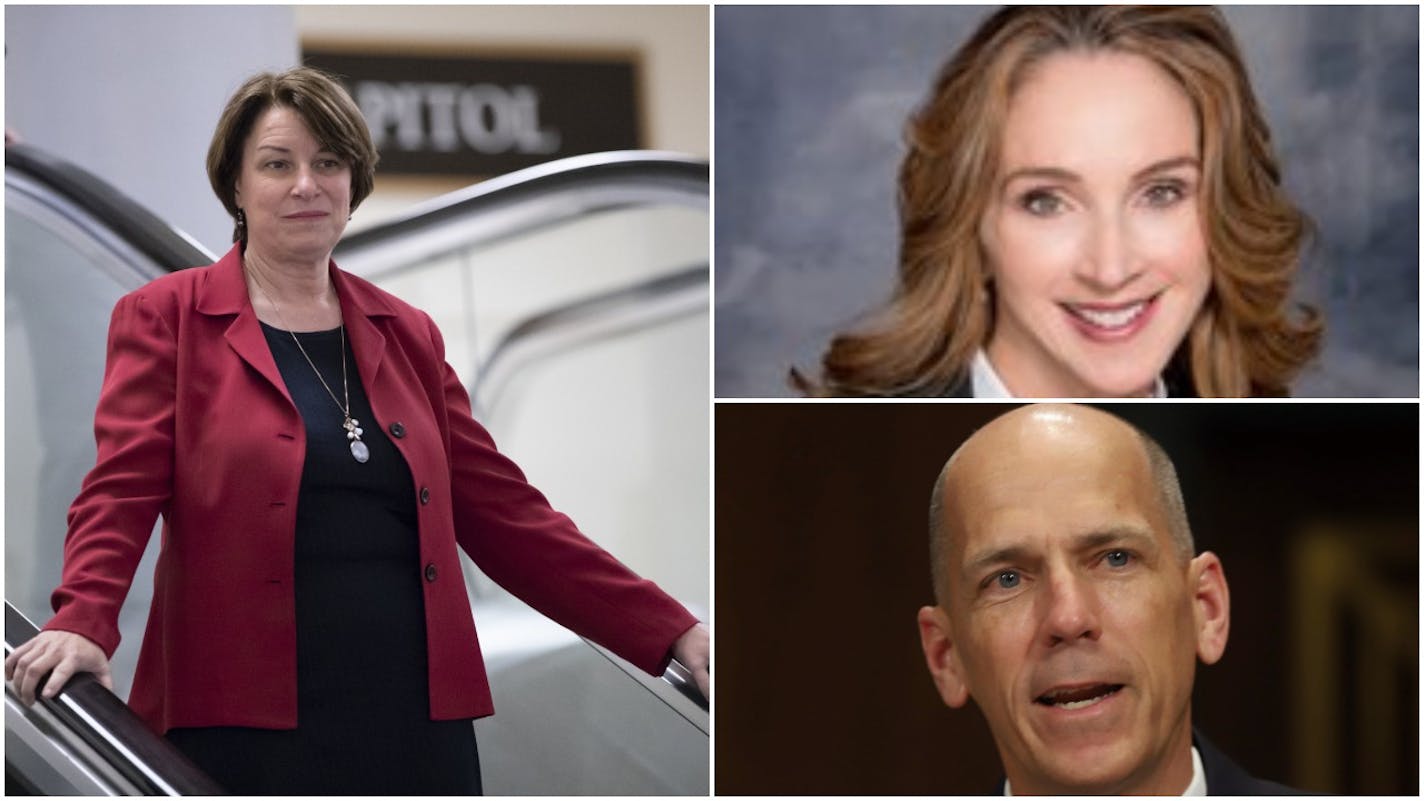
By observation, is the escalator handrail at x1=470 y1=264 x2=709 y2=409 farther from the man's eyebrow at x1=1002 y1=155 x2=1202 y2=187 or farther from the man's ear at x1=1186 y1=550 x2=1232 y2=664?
the man's ear at x1=1186 y1=550 x2=1232 y2=664

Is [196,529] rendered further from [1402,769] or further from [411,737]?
[1402,769]

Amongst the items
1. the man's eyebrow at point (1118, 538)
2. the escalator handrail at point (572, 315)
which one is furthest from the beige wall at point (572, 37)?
the man's eyebrow at point (1118, 538)

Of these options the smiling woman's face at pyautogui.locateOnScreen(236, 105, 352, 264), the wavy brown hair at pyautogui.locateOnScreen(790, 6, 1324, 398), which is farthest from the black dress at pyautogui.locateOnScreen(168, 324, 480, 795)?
the wavy brown hair at pyautogui.locateOnScreen(790, 6, 1324, 398)

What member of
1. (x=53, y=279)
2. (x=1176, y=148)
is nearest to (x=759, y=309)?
(x=1176, y=148)

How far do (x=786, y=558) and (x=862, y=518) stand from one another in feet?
0.52

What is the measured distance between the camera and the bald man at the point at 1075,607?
321 centimetres

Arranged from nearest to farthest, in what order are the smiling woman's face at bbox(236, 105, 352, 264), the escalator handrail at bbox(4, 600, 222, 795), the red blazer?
the escalator handrail at bbox(4, 600, 222, 795)
the red blazer
the smiling woman's face at bbox(236, 105, 352, 264)

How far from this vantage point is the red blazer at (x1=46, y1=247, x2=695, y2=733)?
2859mm

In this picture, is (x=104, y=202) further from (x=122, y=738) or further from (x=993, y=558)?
(x=993, y=558)

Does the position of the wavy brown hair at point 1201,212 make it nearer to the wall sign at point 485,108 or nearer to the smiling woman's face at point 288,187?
the wall sign at point 485,108

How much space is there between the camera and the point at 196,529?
9.61 ft

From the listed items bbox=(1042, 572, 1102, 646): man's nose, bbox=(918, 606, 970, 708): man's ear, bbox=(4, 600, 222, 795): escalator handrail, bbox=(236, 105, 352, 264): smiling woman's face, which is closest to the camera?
bbox=(4, 600, 222, 795): escalator handrail

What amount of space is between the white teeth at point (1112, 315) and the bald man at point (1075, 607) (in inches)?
6.3

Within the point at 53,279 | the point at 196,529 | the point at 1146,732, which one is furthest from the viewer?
the point at 53,279
